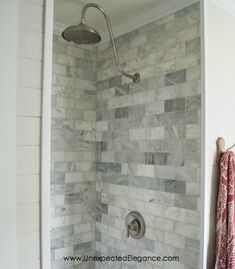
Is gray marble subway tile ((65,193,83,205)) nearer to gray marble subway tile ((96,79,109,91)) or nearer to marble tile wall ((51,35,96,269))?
marble tile wall ((51,35,96,269))

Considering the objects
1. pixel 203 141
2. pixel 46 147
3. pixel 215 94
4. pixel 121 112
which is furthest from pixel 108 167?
pixel 46 147

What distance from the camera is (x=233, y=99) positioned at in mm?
1622

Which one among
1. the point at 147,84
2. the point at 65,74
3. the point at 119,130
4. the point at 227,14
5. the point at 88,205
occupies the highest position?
the point at 227,14

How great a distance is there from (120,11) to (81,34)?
0.41 metres

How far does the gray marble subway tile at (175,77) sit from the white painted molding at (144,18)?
0.37 metres

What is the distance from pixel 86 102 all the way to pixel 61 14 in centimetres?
65

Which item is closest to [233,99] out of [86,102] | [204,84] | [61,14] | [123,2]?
[204,84]

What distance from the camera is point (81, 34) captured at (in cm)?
150

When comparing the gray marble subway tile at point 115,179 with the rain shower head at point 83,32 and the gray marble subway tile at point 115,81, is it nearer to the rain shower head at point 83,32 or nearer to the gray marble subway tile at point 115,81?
the gray marble subway tile at point 115,81

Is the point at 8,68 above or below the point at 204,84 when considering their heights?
below

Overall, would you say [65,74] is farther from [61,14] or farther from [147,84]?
[147,84]

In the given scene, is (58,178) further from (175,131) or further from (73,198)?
(175,131)

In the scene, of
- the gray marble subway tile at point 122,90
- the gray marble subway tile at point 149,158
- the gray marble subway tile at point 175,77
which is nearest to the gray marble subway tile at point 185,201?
the gray marble subway tile at point 149,158

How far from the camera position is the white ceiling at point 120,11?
1.63 metres
